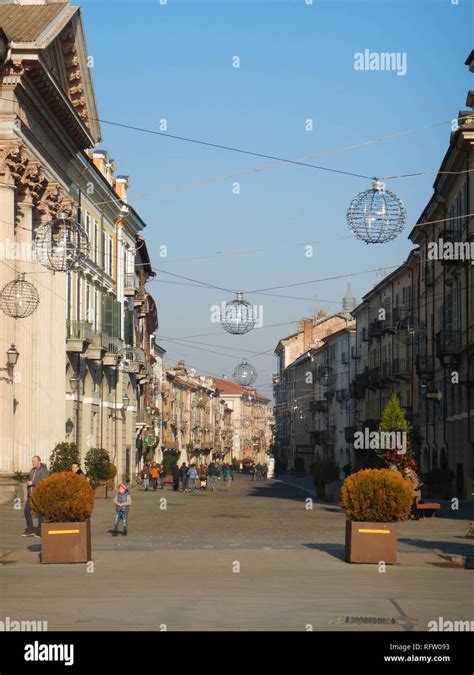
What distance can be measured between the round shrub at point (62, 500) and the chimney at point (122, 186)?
50260 millimetres

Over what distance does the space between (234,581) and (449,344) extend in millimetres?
34561

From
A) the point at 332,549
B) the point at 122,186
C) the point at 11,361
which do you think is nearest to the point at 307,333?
the point at 122,186

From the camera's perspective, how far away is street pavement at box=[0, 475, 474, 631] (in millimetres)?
13656

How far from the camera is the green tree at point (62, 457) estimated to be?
4188 centimetres

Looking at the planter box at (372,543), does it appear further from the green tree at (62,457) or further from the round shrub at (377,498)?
the green tree at (62,457)

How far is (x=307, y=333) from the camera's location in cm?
14575

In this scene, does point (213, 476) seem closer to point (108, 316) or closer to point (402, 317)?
point (108, 316)

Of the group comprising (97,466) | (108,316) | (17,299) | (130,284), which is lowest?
(97,466)

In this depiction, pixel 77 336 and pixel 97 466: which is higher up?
pixel 77 336

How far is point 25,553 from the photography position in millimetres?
24078

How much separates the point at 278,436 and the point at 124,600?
158413 millimetres

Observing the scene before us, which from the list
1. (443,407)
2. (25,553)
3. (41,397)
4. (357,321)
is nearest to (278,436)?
(357,321)

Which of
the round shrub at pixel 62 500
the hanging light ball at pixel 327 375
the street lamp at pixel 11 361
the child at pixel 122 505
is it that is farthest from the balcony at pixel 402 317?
the round shrub at pixel 62 500

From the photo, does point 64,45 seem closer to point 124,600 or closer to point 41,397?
point 41,397
